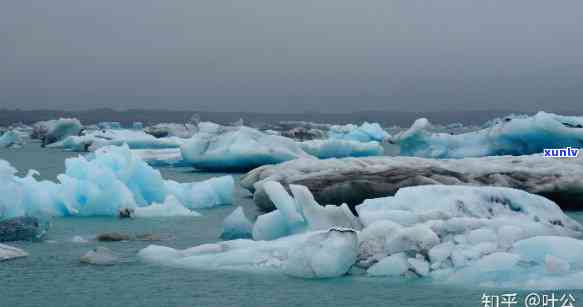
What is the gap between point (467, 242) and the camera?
8766 millimetres

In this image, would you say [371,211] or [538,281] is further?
[371,211]

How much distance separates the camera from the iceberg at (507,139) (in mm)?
25000

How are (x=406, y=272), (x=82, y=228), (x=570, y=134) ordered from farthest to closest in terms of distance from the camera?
(x=570, y=134) → (x=82, y=228) → (x=406, y=272)

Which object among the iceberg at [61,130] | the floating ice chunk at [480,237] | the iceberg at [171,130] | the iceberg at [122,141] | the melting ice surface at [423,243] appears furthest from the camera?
the iceberg at [171,130]

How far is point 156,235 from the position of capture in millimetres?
11539

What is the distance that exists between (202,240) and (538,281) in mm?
4983

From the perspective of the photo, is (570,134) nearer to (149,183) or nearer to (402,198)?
(149,183)

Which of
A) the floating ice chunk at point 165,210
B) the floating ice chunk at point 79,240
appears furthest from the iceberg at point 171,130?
the floating ice chunk at point 79,240

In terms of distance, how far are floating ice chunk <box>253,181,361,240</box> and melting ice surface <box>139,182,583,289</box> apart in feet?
0.04

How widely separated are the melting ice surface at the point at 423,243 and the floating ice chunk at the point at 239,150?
564 inches

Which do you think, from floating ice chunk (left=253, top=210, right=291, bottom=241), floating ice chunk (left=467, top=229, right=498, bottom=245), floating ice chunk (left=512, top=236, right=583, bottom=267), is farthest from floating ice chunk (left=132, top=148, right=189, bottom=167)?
floating ice chunk (left=512, top=236, right=583, bottom=267)

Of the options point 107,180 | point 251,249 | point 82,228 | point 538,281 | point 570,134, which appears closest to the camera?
point 538,281

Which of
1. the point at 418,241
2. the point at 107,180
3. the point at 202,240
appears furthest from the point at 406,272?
the point at 107,180

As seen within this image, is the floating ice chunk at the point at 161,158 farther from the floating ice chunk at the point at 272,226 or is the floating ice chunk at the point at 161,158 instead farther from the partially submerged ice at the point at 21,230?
the floating ice chunk at the point at 272,226
